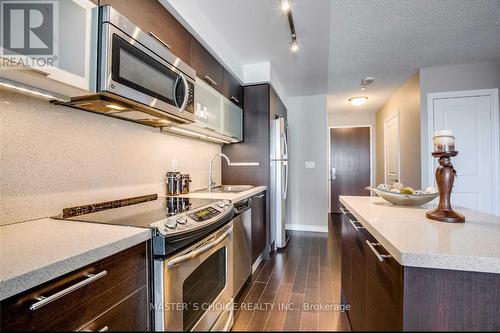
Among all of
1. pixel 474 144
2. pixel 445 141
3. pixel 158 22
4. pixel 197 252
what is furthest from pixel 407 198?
pixel 474 144

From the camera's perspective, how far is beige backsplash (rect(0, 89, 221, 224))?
43.1 inches

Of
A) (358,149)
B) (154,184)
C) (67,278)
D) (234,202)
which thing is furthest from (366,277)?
(358,149)

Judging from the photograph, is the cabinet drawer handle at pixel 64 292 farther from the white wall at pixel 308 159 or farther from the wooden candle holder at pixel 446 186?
the white wall at pixel 308 159

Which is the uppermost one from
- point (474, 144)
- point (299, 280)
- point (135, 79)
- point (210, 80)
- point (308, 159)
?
point (210, 80)

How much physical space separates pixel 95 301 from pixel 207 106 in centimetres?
168

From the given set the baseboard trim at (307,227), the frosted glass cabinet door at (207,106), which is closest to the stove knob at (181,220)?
the frosted glass cabinet door at (207,106)

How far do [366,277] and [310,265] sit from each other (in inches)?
65.8

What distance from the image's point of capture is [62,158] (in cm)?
129

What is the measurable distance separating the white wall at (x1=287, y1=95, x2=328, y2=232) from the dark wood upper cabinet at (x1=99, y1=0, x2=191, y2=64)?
292 centimetres

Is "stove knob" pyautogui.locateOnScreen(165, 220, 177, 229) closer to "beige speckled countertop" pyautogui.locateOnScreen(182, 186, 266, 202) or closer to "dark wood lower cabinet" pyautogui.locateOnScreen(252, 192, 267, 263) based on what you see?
"beige speckled countertop" pyautogui.locateOnScreen(182, 186, 266, 202)

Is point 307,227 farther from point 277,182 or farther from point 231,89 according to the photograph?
point 231,89

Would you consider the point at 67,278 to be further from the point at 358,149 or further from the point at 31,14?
the point at 358,149

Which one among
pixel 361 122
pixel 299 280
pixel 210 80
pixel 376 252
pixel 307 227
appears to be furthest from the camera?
pixel 361 122

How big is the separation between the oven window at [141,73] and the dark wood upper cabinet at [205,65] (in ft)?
1.67
